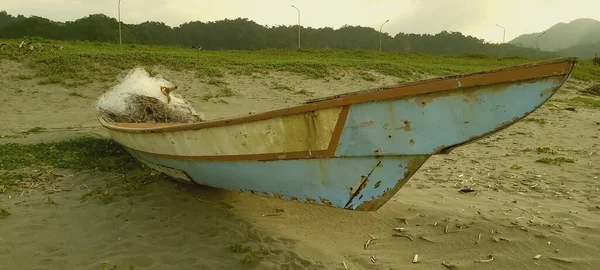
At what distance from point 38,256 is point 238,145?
182 centimetres

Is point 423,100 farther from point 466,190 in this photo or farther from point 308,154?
point 466,190

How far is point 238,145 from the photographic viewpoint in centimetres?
378

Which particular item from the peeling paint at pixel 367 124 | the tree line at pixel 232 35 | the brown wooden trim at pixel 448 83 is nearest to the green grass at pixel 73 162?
the brown wooden trim at pixel 448 83

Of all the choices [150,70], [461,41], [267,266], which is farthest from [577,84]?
[461,41]

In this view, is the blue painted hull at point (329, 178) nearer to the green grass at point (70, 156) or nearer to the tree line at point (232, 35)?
the green grass at point (70, 156)

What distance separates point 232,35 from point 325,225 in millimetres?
56884

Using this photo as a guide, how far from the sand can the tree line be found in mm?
28034

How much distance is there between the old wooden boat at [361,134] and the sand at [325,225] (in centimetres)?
50

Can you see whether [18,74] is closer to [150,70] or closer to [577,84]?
[150,70]

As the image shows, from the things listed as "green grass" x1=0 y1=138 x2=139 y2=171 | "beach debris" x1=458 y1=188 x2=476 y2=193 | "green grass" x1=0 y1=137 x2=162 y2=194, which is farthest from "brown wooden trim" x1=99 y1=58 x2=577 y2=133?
"green grass" x1=0 y1=138 x2=139 y2=171

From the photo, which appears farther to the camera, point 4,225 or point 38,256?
point 4,225

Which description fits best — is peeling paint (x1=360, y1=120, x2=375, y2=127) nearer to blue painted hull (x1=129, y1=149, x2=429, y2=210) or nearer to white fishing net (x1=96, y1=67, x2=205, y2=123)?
blue painted hull (x1=129, y1=149, x2=429, y2=210)

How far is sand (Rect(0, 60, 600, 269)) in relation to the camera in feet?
12.0

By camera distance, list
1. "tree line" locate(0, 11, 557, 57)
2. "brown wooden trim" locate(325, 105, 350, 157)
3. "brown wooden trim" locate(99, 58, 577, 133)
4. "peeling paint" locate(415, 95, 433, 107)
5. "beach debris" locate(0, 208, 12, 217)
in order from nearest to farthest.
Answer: "brown wooden trim" locate(99, 58, 577, 133), "peeling paint" locate(415, 95, 433, 107), "brown wooden trim" locate(325, 105, 350, 157), "beach debris" locate(0, 208, 12, 217), "tree line" locate(0, 11, 557, 57)
